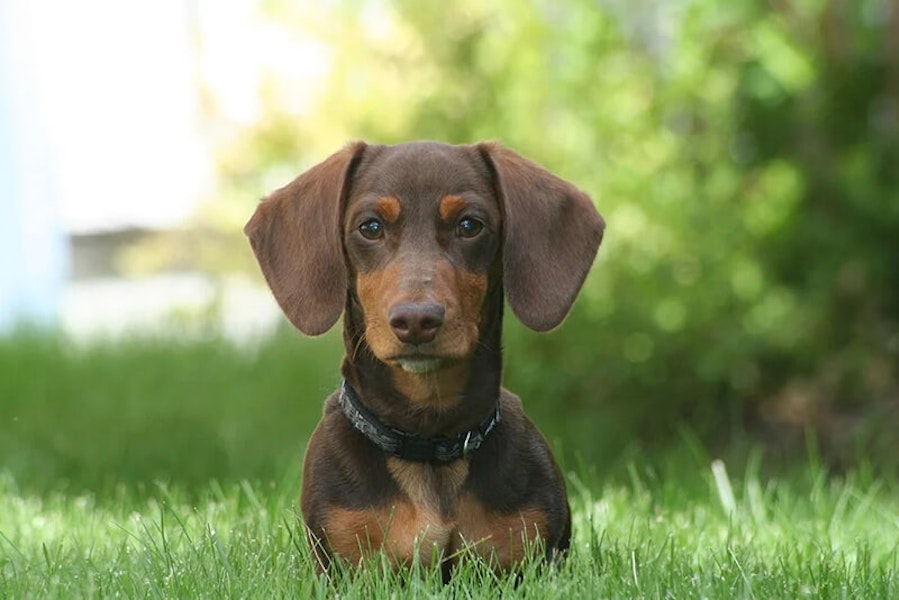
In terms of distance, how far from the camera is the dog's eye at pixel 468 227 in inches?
144

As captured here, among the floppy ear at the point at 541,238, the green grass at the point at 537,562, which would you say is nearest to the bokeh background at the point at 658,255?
the green grass at the point at 537,562

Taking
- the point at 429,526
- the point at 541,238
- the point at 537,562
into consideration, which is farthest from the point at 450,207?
the point at 537,562

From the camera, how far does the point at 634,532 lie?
4355 mm

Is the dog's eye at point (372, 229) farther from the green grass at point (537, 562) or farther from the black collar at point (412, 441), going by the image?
the green grass at point (537, 562)

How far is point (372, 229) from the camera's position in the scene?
12.1ft

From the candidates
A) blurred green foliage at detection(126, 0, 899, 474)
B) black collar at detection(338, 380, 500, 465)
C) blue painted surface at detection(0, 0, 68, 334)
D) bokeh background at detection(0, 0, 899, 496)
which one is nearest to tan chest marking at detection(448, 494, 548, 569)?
black collar at detection(338, 380, 500, 465)

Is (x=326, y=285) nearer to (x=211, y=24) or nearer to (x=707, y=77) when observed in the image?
(x=707, y=77)

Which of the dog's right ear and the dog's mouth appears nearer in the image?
the dog's mouth

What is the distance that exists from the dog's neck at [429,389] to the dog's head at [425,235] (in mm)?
88

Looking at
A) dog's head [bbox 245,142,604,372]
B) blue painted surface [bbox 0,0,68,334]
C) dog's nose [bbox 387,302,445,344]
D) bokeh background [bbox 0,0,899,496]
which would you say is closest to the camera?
dog's nose [bbox 387,302,445,344]

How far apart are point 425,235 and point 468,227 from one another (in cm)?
13

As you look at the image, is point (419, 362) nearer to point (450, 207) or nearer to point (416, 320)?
point (416, 320)

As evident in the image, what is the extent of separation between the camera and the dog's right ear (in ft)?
12.3

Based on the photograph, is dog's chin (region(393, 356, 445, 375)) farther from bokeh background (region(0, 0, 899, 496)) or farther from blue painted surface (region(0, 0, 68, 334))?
blue painted surface (region(0, 0, 68, 334))
